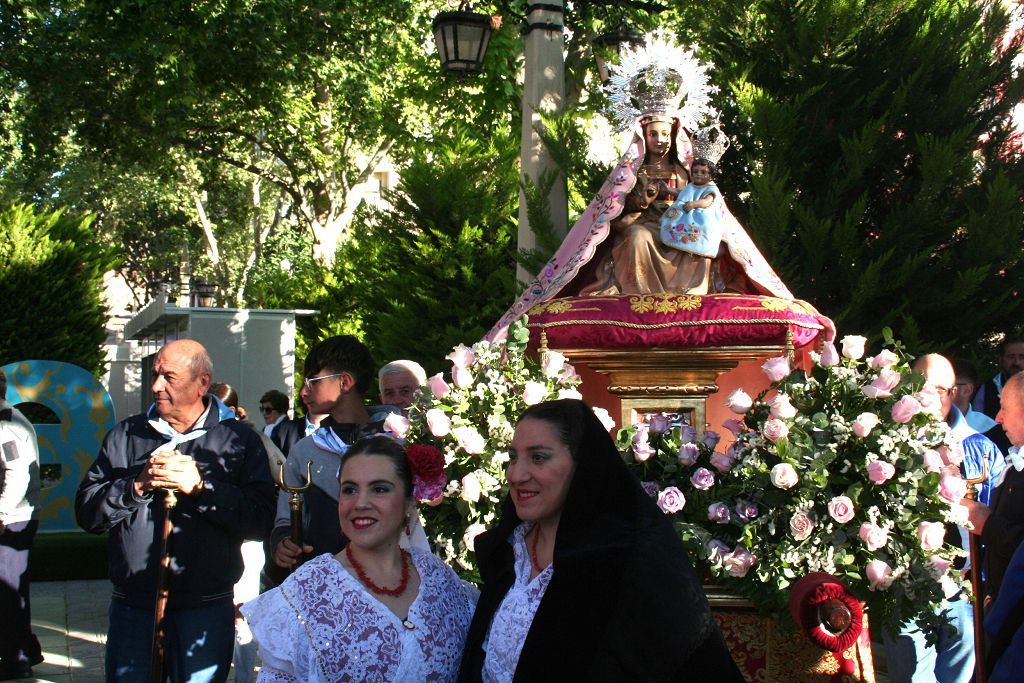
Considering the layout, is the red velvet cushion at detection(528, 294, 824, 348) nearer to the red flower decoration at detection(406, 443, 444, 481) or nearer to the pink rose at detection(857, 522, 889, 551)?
the pink rose at detection(857, 522, 889, 551)

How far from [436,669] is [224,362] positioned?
47.4ft

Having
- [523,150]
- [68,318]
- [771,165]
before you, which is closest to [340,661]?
[523,150]

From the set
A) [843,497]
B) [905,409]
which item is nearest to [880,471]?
[843,497]

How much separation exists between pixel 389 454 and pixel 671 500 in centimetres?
207

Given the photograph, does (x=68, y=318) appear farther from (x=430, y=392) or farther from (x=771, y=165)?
(x=430, y=392)

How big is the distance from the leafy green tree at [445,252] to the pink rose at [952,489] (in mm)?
7362

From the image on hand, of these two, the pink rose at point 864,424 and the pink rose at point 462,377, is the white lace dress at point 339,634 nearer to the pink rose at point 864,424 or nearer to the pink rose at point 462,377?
the pink rose at point 462,377

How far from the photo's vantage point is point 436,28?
31.0 feet

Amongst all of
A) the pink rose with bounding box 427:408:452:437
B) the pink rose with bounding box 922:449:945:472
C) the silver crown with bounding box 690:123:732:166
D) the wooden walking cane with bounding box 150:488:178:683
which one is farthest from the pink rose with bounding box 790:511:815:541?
the silver crown with bounding box 690:123:732:166

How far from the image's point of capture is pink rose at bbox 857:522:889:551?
4.77 metres

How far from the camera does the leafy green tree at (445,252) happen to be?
12.3 m

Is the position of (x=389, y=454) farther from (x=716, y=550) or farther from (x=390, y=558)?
(x=716, y=550)

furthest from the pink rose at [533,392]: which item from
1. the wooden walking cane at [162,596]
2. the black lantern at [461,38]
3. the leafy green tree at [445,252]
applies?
the leafy green tree at [445,252]

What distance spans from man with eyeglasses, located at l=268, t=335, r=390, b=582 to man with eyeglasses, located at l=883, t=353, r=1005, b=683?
2844 mm
